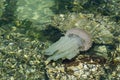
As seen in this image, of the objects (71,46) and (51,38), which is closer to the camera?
(71,46)

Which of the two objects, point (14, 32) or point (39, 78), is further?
point (14, 32)

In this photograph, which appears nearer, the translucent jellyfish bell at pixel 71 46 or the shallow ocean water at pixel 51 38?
the shallow ocean water at pixel 51 38

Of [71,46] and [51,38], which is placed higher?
[71,46]

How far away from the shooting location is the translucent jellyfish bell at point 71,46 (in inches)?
352

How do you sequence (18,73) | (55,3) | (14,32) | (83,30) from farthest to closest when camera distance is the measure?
1. (55,3)
2. (14,32)
3. (83,30)
4. (18,73)

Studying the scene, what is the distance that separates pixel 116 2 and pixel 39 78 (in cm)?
470

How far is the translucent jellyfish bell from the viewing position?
8953 millimetres

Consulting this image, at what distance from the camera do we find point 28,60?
890 centimetres

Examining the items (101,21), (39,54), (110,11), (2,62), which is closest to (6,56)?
(2,62)

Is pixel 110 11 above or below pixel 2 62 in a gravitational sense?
above

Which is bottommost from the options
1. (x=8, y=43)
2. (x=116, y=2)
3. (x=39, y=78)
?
(x=39, y=78)

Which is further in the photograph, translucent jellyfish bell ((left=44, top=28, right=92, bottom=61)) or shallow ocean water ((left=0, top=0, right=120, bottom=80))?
translucent jellyfish bell ((left=44, top=28, right=92, bottom=61))

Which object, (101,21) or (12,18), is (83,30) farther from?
(12,18)

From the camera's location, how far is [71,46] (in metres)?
9.13
